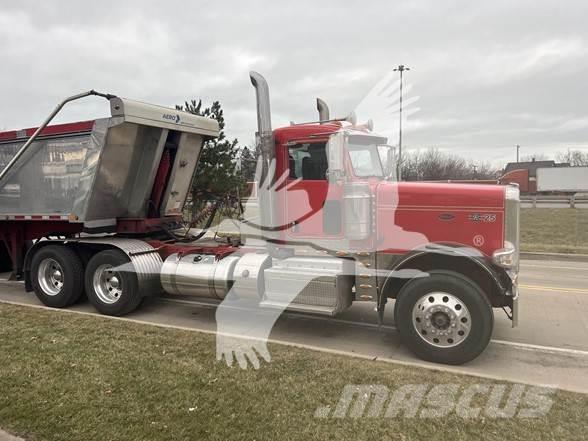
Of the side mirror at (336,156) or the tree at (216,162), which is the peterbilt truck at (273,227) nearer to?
the side mirror at (336,156)

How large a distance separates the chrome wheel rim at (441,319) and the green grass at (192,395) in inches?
23.9

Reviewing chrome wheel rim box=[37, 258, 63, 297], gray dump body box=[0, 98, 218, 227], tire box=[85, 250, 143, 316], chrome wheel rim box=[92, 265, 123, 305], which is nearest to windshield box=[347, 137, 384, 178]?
gray dump body box=[0, 98, 218, 227]

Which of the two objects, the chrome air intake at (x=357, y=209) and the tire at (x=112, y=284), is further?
the tire at (x=112, y=284)

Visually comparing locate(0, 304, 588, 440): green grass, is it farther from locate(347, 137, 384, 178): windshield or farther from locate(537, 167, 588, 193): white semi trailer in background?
locate(537, 167, 588, 193): white semi trailer in background

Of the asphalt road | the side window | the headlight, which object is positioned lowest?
the asphalt road

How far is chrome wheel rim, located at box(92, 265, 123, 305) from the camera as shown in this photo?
22.5 feet

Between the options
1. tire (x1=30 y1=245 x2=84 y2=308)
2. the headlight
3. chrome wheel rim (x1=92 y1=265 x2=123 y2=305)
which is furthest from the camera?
tire (x1=30 y1=245 x2=84 y2=308)

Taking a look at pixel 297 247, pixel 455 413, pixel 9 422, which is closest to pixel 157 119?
pixel 297 247

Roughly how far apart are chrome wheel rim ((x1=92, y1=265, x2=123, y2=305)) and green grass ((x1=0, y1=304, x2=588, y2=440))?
4.95 feet

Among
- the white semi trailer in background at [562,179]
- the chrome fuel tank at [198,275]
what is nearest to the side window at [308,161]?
the chrome fuel tank at [198,275]

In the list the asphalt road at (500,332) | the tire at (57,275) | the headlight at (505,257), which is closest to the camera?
the asphalt road at (500,332)

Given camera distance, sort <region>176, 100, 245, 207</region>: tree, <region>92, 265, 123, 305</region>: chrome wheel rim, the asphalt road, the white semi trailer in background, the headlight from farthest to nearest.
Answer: the white semi trailer in background, <region>176, 100, 245, 207</region>: tree, <region>92, 265, 123, 305</region>: chrome wheel rim, the headlight, the asphalt road

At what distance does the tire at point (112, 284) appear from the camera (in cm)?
662

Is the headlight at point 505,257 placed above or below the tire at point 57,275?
above
